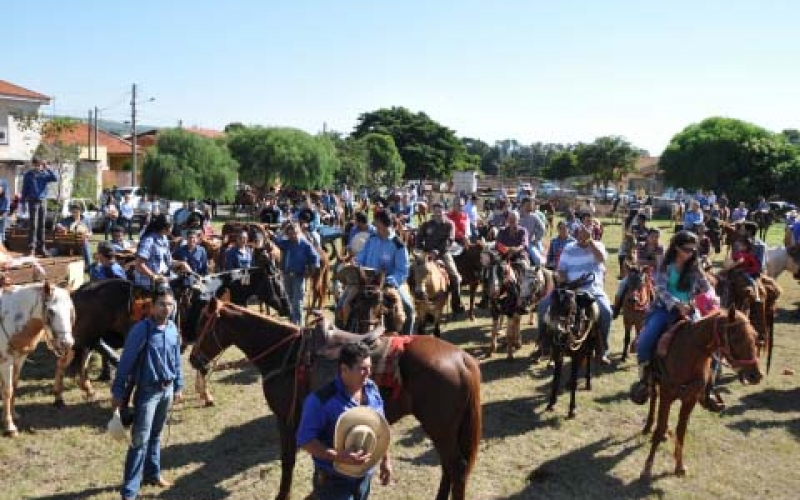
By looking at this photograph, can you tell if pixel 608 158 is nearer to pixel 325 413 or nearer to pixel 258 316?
pixel 258 316

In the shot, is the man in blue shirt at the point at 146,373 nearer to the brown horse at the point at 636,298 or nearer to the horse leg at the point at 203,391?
the horse leg at the point at 203,391

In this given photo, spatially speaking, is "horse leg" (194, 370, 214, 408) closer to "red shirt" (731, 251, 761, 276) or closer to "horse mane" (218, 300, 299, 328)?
"horse mane" (218, 300, 299, 328)

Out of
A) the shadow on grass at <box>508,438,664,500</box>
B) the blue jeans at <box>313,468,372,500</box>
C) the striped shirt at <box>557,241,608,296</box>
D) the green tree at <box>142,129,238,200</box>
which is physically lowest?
the shadow on grass at <box>508,438,664,500</box>

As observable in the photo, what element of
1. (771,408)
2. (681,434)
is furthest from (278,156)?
(681,434)

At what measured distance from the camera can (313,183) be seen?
152 ft

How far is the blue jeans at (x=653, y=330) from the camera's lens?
7891 millimetres

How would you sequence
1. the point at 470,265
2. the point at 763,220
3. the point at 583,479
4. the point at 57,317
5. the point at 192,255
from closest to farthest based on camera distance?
1. the point at 583,479
2. the point at 57,317
3. the point at 192,255
4. the point at 470,265
5. the point at 763,220

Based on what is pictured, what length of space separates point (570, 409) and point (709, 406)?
2060mm

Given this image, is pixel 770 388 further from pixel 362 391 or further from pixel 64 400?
pixel 64 400

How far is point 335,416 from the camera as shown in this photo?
3.91 metres

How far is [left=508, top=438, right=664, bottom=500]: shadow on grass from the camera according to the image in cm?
711

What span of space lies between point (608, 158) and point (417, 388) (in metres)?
55.5

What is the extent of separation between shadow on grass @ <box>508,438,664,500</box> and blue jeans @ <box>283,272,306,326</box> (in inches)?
218

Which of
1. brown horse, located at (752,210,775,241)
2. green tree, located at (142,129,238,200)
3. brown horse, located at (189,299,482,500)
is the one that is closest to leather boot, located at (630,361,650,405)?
brown horse, located at (189,299,482,500)
